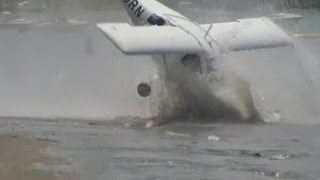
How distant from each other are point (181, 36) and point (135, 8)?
9.50 ft

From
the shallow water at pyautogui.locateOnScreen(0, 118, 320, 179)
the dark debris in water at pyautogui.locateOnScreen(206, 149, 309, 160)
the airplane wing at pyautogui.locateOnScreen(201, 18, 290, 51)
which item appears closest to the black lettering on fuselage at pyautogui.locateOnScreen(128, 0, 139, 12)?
the airplane wing at pyautogui.locateOnScreen(201, 18, 290, 51)

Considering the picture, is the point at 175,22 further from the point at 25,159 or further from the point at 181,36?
the point at 25,159

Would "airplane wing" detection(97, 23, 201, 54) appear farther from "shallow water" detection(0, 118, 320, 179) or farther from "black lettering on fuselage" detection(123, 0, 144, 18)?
"black lettering on fuselage" detection(123, 0, 144, 18)

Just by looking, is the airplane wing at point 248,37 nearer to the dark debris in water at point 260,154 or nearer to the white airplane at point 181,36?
the white airplane at point 181,36

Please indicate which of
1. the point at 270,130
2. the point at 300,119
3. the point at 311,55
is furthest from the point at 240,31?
the point at 311,55

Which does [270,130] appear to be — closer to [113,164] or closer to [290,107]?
[290,107]

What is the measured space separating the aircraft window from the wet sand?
5937mm

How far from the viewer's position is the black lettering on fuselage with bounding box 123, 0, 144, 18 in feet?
67.9

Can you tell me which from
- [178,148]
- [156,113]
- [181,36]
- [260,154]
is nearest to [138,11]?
[181,36]

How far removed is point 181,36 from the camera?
18.2m

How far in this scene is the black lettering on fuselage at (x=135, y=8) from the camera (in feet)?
67.9

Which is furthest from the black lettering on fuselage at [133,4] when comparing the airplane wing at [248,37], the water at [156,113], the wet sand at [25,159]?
the wet sand at [25,159]

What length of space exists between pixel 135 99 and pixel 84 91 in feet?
4.11

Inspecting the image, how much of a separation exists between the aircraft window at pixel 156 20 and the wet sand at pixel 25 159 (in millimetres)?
5937
